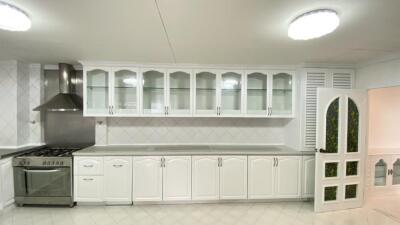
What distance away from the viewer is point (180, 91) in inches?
131

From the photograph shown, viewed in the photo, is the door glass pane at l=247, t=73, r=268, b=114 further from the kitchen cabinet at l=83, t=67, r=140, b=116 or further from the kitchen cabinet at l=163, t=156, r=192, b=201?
the kitchen cabinet at l=83, t=67, r=140, b=116

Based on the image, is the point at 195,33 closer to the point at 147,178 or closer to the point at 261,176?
the point at 147,178

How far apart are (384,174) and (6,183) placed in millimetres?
6132

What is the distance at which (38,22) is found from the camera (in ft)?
5.69

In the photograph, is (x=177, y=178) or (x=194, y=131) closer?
(x=177, y=178)

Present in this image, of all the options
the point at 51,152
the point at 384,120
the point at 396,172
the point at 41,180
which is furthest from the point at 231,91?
the point at 396,172

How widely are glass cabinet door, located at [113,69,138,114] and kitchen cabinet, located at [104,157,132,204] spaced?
0.80m

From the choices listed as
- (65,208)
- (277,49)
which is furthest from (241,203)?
(65,208)

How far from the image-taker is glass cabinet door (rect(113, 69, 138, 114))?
126 inches

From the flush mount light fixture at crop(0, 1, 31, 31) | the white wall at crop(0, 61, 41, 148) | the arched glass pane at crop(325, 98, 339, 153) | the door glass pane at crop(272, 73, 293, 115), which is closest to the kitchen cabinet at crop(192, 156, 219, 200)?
the door glass pane at crop(272, 73, 293, 115)

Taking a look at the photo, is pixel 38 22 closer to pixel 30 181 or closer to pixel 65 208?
pixel 30 181

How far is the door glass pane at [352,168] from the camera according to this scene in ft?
9.74

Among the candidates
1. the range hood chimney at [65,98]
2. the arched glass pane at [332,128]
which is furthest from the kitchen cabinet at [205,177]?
the range hood chimney at [65,98]

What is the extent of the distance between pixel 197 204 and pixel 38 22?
2.94 metres
